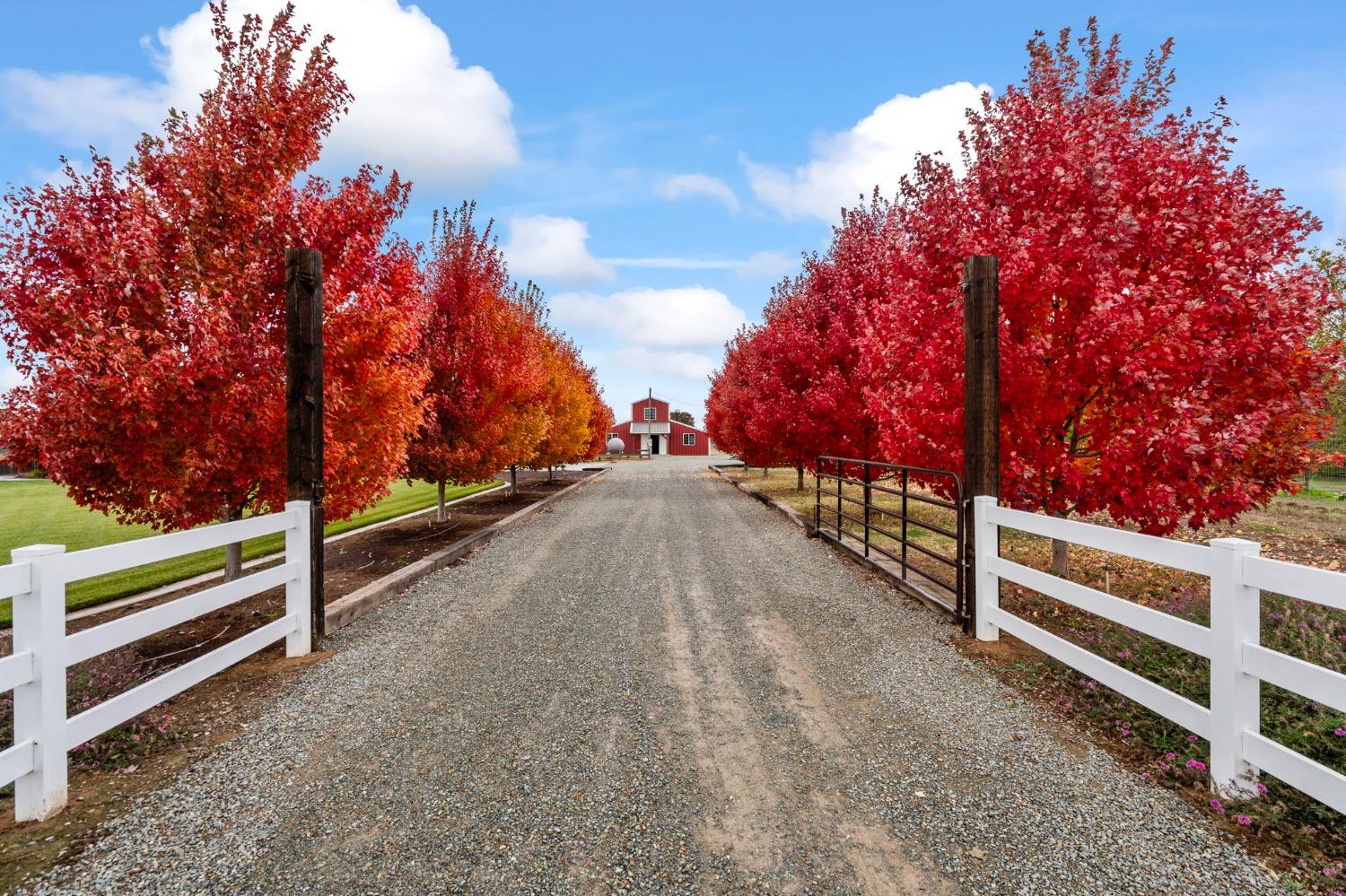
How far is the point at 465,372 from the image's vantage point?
12.0 meters

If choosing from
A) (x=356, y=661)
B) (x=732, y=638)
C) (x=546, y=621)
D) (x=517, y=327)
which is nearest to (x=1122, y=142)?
(x=732, y=638)

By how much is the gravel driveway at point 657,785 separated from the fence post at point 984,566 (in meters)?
0.34

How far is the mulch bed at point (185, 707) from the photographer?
2.84 meters

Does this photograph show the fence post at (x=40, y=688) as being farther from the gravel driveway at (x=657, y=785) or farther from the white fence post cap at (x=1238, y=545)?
the white fence post cap at (x=1238, y=545)

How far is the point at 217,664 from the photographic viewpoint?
437 cm

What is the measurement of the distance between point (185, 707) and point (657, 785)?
343 centimetres

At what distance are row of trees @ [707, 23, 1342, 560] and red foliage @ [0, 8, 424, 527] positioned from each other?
597cm

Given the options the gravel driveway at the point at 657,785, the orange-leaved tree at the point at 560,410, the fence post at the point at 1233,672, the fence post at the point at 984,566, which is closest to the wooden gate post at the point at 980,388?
the fence post at the point at 984,566

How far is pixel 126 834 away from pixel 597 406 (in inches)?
1206

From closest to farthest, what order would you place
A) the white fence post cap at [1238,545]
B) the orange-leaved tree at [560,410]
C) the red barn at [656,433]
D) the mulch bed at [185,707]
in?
1. the mulch bed at [185,707]
2. the white fence post cap at [1238,545]
3. the orange-leaved tree at [560,410]
4. the red barn at [656,433]

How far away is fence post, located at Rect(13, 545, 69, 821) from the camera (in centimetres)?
297

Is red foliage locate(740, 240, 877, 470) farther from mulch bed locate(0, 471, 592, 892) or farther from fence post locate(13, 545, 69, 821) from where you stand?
fence post locate(13, 545, 69, 821)

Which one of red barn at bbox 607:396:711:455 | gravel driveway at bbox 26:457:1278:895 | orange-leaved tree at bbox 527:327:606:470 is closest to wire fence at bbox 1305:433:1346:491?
orange-leaved tree at bbox 527:327:606:470

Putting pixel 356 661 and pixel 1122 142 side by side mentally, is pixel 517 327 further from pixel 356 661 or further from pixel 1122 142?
pixel 1122 142
